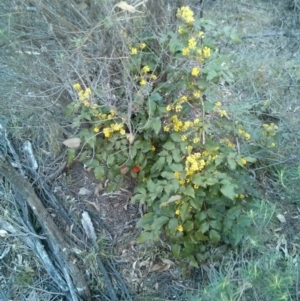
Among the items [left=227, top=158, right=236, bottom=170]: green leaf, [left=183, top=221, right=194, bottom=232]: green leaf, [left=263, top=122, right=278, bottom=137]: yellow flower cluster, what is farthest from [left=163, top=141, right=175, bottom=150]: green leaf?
[left=263, top=122, right=278, bottom=137]: yellow flower cluster

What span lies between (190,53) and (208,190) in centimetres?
81

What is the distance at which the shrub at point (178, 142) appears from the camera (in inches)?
101

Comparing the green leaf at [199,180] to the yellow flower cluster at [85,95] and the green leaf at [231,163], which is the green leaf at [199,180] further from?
the yellow flower cluster at [85,95]

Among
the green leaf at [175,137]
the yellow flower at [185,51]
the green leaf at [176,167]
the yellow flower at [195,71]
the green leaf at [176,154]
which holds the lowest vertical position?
the green leaf at [176,167]

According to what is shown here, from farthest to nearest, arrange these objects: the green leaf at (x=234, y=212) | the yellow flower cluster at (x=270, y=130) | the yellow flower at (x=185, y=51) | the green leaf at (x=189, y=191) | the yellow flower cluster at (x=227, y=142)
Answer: the yellow flower cluster at (x=270, y=130)
the yellow flower cluster at (x=227, y=142)
the green leaf at (x=234, y=212)
the green leaf at (x=189, y=191)
the yellow flower at (x=185, y=51)

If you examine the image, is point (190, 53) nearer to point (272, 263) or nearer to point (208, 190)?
point (208, 190)

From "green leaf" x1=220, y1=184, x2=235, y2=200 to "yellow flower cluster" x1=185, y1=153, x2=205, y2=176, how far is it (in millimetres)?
185

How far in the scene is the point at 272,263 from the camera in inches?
90.4

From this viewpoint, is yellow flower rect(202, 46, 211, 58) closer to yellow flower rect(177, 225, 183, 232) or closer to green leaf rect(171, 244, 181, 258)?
yellow flower rect(177, 225, 183, 232)

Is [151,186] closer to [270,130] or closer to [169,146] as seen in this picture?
[169,146]

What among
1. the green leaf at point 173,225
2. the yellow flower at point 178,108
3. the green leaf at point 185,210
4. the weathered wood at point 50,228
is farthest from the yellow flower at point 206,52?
the weathered wood at point 50,228

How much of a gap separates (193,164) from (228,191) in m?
0.25

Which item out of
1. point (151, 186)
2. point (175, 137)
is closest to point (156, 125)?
point (175, 137)

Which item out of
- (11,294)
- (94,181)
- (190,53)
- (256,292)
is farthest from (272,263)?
(11,294)
